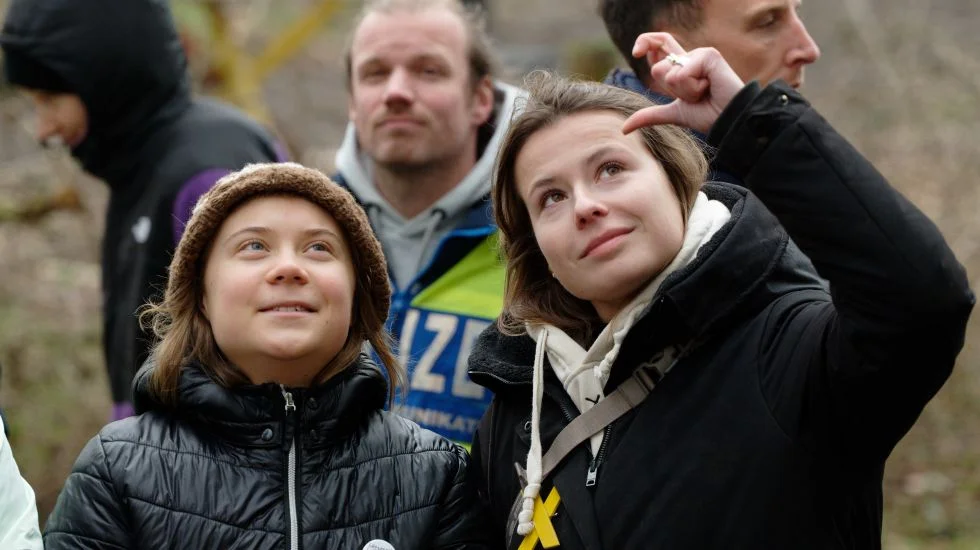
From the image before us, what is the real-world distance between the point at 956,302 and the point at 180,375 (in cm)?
170

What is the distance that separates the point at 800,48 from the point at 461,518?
66.0 inches

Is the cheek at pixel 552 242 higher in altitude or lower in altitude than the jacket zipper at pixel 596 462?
higher

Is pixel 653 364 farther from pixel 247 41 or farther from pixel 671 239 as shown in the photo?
pixel 247 41

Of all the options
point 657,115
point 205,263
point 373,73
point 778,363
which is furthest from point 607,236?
point 373,73

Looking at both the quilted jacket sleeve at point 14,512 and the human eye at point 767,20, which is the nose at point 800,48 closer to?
the human eye at point 767,20

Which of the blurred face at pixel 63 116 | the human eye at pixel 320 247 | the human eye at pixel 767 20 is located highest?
the blurred face at pixel 63 116

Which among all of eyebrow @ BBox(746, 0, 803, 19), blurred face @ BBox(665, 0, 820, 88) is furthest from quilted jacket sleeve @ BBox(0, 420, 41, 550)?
eyebrow @ BBox(746, 0, 803, 19)

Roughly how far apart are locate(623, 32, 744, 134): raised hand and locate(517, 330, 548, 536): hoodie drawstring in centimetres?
60

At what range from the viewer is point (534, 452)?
2742 mm

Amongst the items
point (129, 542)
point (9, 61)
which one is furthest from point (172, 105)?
point (129, 542)

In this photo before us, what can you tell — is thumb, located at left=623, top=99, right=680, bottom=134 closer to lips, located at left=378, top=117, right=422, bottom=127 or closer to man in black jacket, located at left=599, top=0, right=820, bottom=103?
man in black jacket, located at left=599, top=0, right=820, bottom=103

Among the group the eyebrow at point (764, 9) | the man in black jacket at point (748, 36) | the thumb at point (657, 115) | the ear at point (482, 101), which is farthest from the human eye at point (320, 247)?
the ear at point (482, 101)

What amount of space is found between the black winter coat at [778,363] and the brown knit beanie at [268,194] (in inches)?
22.7

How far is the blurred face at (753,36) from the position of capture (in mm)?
3523
